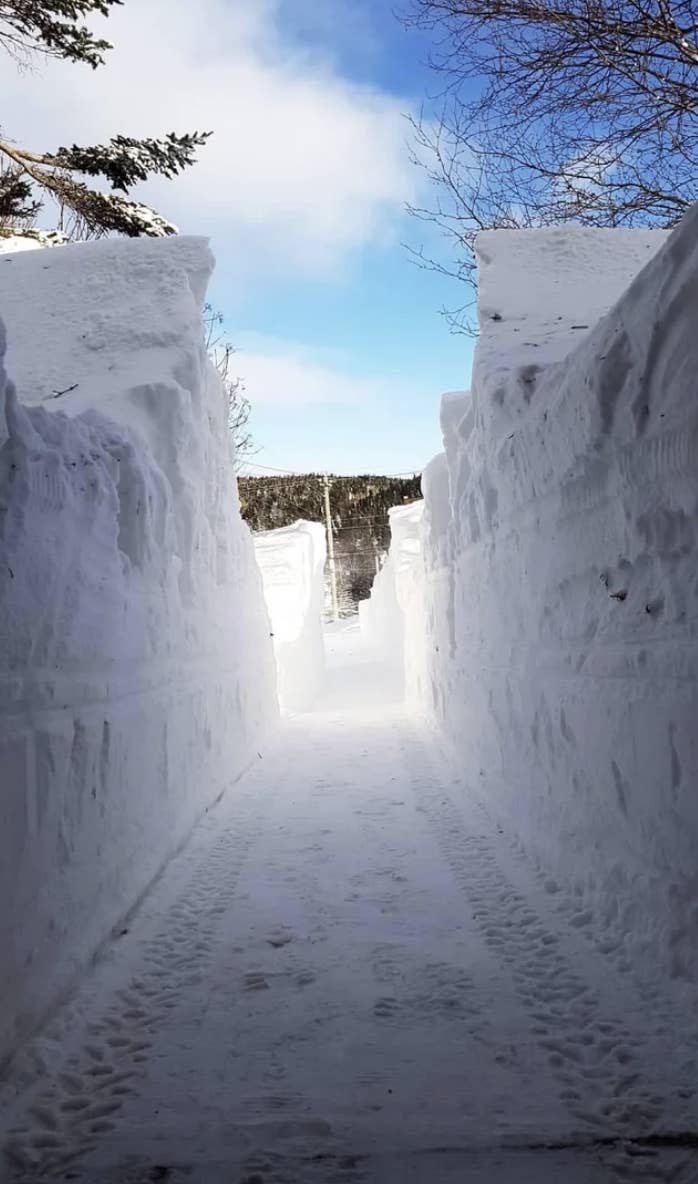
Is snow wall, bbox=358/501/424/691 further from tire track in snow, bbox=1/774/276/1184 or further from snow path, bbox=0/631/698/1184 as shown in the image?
tire track in snow, bbox=1/774/276/1184

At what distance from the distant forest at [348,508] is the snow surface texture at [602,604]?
2252 centimetres

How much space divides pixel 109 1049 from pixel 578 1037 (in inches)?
51.7

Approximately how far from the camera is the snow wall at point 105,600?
2.30 metres

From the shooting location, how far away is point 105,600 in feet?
10.4

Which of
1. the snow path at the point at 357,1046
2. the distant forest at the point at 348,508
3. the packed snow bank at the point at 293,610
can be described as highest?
the distant forest at the point at 348,508

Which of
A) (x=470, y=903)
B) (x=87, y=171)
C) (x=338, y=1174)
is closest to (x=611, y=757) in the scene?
(x=470, y=903)

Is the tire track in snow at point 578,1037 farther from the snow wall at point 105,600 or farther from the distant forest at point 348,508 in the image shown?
the distant forest at point 348,508

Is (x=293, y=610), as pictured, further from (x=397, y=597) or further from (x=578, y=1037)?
(x=578, y=1037)

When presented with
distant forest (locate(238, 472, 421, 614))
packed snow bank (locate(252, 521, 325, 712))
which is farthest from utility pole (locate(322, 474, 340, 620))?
packed snow bank (locate(252, 521, 325, 712))

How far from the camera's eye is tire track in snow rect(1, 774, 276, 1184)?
1.73m

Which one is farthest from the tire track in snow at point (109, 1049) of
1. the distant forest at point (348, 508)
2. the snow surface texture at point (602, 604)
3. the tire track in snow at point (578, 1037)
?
the distant forest at point (348, 508)

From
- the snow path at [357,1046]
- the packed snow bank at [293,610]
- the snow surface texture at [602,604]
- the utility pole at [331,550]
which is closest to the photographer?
the snow path at [357,1046]

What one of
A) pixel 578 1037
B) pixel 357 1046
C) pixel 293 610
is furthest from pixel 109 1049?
pixel 293 610

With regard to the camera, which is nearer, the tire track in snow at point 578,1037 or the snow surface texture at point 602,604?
the tire track in snow at point 578,1037
